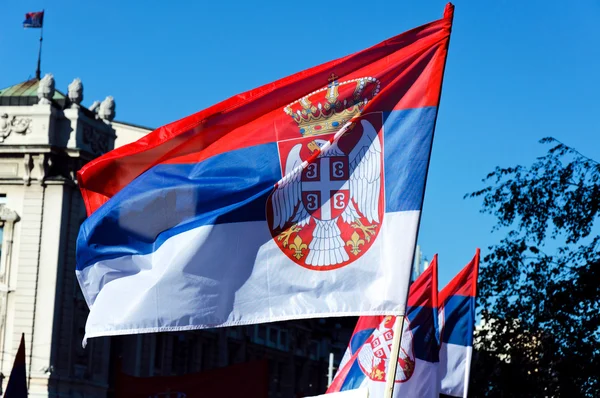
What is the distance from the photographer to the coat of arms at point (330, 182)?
9.97m

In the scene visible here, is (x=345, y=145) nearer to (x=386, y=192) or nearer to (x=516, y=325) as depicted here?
(x=386, y=192)

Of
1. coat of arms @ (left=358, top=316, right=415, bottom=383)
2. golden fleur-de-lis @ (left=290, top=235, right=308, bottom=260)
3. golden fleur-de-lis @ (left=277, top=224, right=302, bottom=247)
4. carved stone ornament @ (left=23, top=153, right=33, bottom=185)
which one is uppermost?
carved stone ornament @ (left=23, top=153, right=33, bottom=185)

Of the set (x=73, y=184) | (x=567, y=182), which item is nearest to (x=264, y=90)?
(x=567, y=182)

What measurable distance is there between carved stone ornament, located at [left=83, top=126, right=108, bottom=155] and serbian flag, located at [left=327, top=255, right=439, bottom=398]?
32.9 metres

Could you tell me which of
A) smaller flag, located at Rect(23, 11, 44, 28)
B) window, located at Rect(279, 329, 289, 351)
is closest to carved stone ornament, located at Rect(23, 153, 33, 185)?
smaller flag, located at Rect(23, 11, 44, 28)

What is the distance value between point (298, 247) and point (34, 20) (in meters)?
49.3

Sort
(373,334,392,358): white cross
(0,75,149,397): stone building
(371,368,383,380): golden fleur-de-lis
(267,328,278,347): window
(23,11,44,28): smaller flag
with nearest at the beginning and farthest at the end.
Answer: (371,368,383,380): golden fleur-de-lis → (373,334,392,358): white cross → (0,75,149,397): stone building → (23,11,44,28): smaller flag → (267,328,278,347): window

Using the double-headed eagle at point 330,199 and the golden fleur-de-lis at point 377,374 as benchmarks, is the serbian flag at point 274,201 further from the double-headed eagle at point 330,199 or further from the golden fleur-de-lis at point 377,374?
the golden fleur-de-lis at point 377,374

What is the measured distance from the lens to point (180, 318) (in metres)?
9.98

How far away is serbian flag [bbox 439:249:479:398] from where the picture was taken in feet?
63.8

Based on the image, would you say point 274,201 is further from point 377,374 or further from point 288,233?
point 377,374

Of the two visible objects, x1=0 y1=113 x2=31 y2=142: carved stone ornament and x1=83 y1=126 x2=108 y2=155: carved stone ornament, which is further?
x1=83 y1=126 x2=108 y2=155: carved stone ornament

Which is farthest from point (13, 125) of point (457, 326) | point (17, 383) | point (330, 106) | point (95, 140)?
point (330, 106)

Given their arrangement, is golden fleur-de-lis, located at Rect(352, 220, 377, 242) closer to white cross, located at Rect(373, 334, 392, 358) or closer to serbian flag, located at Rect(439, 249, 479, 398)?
white cross, located at Rect(373, 334, 392, 358)
